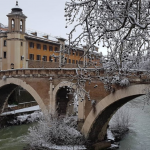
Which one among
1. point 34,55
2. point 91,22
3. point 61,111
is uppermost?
point 34,55

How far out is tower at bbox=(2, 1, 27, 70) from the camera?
2433 centimetres

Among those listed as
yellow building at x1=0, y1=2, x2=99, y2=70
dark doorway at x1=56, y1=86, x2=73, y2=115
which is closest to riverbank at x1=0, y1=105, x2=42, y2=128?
dark doorway at x1=56, y1=86, x2=73, y2=115

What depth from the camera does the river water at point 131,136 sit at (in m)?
13.8

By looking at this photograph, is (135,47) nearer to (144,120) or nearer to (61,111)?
(61,111)

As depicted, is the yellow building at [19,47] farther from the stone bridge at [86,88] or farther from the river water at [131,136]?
the river water at [131,136]

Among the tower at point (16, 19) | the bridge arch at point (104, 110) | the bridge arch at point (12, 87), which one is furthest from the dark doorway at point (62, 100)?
the tower at point (16, 19)

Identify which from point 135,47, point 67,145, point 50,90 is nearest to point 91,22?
point 135,47

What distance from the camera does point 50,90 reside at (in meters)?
15.0

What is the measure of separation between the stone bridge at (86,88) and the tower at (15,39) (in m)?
6.32

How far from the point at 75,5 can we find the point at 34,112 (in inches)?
714

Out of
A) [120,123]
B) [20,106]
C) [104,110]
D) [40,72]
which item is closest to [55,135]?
[104,110]

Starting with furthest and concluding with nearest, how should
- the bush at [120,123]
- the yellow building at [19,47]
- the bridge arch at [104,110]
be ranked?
the yellow building at [19,47] < the bush at [120,123] < the bridge arch at [104,110]

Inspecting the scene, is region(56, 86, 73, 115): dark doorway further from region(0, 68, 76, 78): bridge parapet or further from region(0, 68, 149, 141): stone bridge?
region(0, 68, 76, 78): bridge parapet

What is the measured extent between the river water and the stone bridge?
1.76 metres
